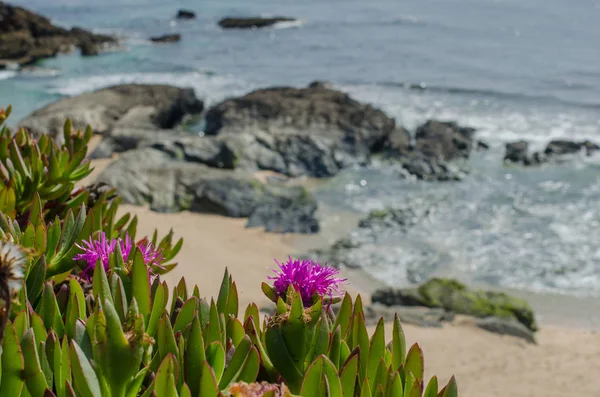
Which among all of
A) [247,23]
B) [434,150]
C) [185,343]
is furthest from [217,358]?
[247,23]

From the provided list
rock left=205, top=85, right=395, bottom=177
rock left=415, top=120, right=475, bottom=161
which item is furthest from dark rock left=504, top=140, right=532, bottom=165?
rock left=205, top=85, right=395, bottom=177

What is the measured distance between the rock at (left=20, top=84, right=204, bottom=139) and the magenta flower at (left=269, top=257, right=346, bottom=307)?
11.0 meters

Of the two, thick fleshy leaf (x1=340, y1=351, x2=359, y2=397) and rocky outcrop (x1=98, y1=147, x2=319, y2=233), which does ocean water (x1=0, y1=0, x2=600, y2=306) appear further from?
thick fleshy leaf (x1=340, y1=351, x2=359, y2=397)

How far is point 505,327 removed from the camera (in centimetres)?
624

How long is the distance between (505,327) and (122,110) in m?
11.6

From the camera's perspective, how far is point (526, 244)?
960 cm

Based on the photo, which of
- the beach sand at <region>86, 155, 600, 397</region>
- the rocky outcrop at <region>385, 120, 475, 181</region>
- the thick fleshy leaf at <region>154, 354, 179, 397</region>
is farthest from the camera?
the rocky outcrop at <region>385, 120, 475, 181</region>

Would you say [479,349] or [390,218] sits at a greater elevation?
[479,349]

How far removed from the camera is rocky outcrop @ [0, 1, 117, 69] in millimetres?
25653

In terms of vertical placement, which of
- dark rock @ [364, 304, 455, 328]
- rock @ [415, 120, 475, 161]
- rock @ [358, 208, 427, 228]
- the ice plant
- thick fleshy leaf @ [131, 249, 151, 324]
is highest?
the ice plant

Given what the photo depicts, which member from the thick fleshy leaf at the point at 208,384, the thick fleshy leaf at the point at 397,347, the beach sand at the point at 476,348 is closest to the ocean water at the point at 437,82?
the beach sand at the point at 476,348

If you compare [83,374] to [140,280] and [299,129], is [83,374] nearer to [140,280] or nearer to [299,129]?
[140,280]

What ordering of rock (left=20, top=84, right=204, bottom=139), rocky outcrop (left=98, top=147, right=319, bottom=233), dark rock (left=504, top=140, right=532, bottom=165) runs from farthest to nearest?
dark rock (left=504, top=140, right=532, bottom=165)
rock (left=20, top=84, right=204, bottom=139)
rocky outcrop (left=98, top=147, right=319, bottom=233)

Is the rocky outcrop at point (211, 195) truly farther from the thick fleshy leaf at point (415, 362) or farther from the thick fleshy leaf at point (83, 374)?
the thick fleshy leaf at point (83, 374)
